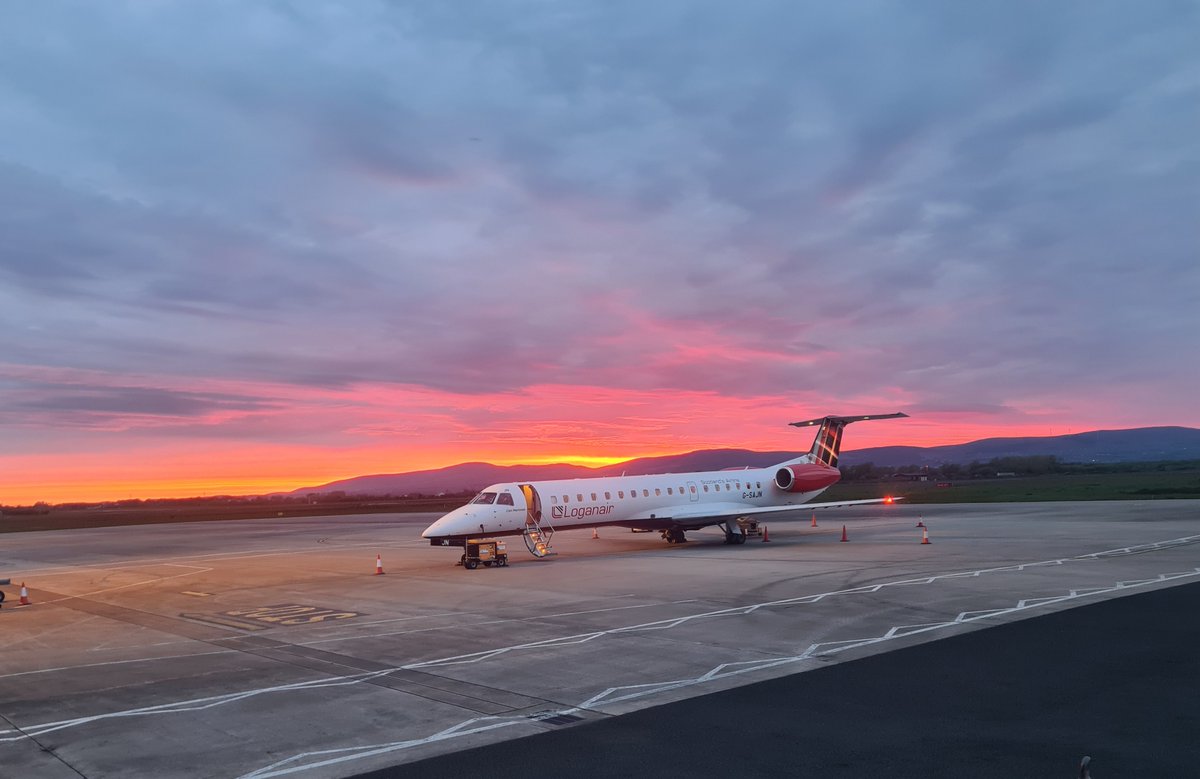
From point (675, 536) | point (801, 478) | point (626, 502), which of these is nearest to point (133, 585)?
point (626, 502)

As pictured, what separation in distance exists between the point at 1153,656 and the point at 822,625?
497 centimetres

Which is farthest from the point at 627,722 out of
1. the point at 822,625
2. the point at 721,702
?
the point at 822,625

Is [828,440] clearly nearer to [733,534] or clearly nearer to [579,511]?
[733,534]

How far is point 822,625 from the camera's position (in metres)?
14.8

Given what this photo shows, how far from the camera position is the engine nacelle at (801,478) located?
1464 inches

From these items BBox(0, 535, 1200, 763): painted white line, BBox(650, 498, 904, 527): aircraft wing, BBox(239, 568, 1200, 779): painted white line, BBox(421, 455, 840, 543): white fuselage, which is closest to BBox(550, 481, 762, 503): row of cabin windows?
BBox(421, 455, 840, 543): white fuselage

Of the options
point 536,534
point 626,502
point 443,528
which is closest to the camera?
point 443,528

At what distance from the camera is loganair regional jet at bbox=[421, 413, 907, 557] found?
29.1m

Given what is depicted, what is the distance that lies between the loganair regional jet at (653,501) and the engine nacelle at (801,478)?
0.05m

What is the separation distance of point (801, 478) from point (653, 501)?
26.3 ft

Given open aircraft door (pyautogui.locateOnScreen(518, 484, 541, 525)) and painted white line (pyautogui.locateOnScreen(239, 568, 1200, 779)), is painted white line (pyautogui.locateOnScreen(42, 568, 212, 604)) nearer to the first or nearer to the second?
open aircraft door (pyautogui.locateOnScreen(518, 484, 541, 525))

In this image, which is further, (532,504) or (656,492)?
(656,492)

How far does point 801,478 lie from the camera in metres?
37.3

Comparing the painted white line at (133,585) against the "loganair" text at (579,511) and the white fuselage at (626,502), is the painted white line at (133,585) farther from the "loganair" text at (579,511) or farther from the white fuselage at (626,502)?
the "loganair" text at (579,511)
